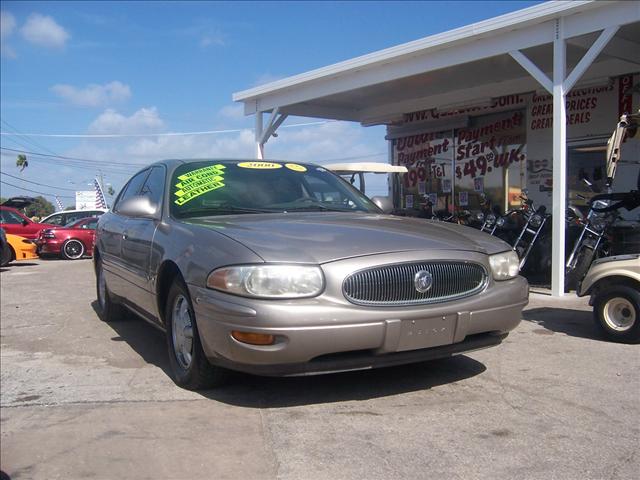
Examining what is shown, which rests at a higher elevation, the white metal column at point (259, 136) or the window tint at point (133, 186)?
the white metal column at point (259, 136)

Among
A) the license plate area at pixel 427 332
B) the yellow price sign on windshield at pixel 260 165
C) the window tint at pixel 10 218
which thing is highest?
the yellow price sign on windshield at pixel 260 165

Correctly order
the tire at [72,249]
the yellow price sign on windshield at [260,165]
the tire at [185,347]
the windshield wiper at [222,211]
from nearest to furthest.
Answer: the tire at [185,347] → the windshield wiper at [222,211] → the yellow price sign on windshield at [260,165] → the tire at [72,249]

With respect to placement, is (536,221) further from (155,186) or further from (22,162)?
(22,162)

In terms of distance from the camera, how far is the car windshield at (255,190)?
181 inches

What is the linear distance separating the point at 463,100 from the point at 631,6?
5.55 meters

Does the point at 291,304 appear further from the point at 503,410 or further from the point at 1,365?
the point at 1,365

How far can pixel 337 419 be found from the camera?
3475mm

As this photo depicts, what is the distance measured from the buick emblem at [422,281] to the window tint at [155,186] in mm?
2260

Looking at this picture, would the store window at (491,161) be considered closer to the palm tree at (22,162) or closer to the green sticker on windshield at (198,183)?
the green sticker on windshield at (198,183)

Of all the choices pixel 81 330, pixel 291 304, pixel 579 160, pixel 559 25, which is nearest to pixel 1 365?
pixel 81 330

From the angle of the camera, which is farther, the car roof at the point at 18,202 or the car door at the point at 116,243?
the car roof at the point at 18,202

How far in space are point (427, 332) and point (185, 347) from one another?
A: 1.62 meters

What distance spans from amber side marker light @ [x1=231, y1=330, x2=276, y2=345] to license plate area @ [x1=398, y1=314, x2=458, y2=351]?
0.74 meters

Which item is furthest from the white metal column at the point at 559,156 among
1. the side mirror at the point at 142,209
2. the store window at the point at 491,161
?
the side mirror at the point at 142,209
